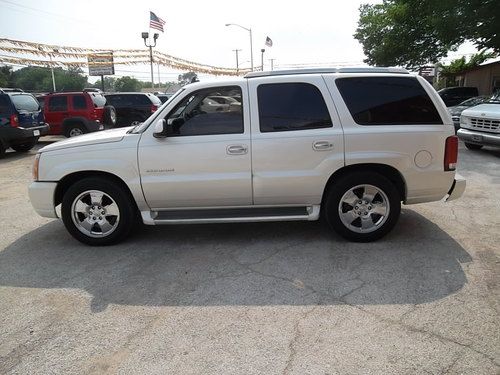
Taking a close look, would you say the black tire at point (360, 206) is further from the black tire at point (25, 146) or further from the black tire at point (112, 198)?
the black tire at point (25, 146)

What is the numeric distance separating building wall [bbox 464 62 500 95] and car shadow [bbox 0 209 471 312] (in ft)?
92.1

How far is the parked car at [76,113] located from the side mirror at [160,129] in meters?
12.2

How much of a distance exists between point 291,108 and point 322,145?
1.76ft

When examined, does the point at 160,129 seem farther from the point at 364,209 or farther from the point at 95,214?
the point at 364,209

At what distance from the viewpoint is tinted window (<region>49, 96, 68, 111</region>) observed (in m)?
16.3

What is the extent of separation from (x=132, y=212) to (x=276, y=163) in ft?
5.68

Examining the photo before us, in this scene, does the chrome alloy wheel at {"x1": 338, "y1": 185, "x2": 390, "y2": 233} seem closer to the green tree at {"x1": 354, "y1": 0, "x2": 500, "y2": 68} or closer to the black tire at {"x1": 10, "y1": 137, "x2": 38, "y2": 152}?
the black tire at {"x1": 10, "y1": 137, "x2": 38, "y2": 152}

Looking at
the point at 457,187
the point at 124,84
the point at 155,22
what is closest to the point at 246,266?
the point at 457,187

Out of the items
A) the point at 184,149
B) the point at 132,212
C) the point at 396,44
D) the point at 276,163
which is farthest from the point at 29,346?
the point at 396,44

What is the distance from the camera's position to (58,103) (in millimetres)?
16375

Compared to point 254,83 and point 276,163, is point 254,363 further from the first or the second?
point 254,83

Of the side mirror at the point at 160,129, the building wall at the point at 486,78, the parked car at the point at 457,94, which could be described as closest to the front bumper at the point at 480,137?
the side mirror at the point at 160,129

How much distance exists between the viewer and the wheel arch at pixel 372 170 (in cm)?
488

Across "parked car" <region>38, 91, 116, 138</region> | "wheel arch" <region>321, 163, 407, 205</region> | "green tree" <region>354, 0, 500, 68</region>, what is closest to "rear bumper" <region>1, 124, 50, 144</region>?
"parked car" <region>38, 91, 116, 138</region>
